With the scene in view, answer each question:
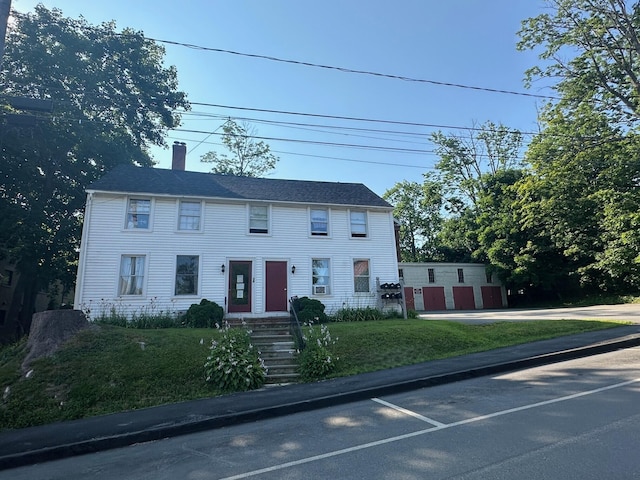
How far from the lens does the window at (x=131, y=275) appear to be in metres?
14.2

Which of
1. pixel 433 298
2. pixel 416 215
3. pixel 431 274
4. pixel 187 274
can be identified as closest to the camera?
pixel 187 274

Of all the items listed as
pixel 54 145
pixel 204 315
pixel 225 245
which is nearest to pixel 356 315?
pixel 204 315

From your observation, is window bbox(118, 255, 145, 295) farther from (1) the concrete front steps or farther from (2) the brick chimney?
(2) the brick chimney

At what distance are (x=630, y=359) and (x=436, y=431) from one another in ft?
21.0

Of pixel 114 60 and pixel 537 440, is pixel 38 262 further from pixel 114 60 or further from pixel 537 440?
pixel 537 440

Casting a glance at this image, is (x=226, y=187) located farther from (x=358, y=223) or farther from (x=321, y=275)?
(x=358, y=223)

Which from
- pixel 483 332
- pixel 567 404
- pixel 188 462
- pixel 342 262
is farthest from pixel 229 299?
pixel 567 404

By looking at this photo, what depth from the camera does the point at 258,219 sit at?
1639 cm

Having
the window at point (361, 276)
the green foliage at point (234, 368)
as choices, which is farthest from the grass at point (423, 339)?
the window at point (361, 276)

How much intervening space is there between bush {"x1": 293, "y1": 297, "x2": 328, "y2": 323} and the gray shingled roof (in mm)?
4835

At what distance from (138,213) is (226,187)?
13.2ft

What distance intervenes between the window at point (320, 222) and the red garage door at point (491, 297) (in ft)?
73.7

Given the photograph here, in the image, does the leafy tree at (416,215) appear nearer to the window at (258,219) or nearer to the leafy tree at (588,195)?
the leafy tree at (588,195)

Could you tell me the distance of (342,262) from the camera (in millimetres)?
16656
